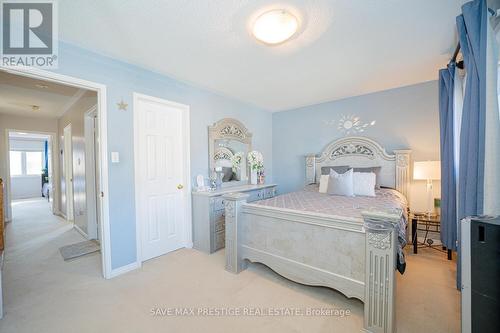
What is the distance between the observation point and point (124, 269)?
245 cm

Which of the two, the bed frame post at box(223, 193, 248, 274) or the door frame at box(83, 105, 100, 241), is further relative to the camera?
the door frame at box(83, 105, 100, 241)

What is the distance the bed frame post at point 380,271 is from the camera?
4.66 ft

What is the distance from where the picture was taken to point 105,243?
231cm

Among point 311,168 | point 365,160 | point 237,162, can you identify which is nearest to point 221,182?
point 237,162

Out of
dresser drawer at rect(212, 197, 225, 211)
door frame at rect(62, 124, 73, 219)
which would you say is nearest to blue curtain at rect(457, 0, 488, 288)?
dresser drawer at rect(212, 197, 225, 211)

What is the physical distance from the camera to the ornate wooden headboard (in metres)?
3.30

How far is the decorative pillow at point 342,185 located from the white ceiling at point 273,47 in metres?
1.46

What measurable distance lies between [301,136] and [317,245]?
10.1 ft

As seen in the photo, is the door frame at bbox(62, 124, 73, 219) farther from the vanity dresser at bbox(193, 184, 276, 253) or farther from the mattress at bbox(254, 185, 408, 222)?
the mattress at bbox(254, 185, 408, 222)

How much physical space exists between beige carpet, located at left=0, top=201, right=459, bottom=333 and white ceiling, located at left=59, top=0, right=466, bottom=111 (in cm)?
251

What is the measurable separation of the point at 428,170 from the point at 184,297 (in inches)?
135

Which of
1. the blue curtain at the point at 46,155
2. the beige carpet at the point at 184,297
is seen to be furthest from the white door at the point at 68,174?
the blue curtain at the point at 46,155

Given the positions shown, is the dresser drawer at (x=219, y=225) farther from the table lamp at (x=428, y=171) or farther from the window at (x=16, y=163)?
the window at (x=16, y=163)

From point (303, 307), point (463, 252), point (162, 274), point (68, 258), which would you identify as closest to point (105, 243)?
point (162, 274)
